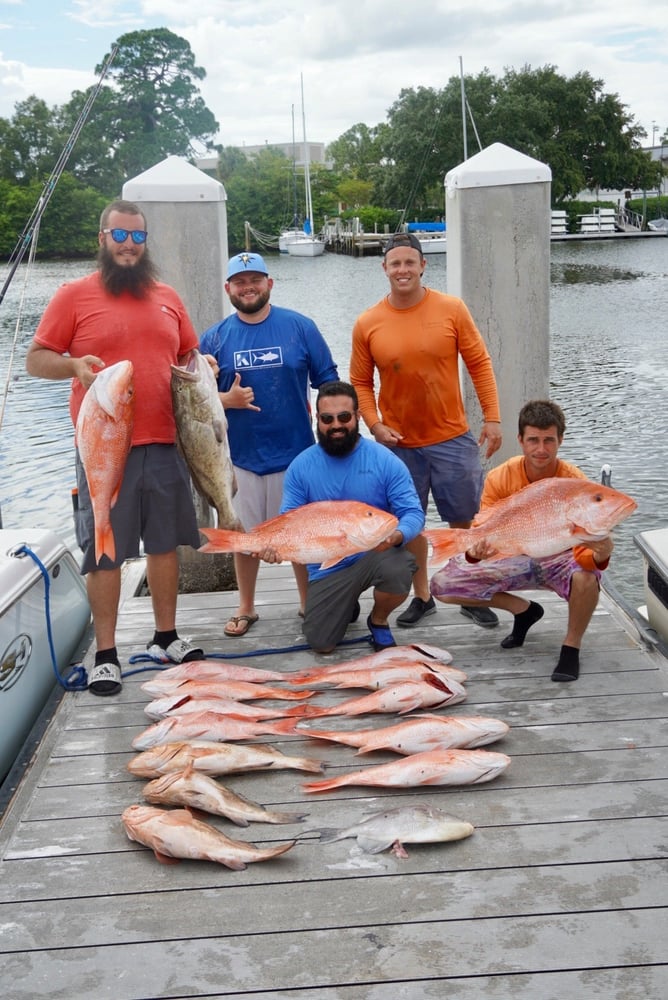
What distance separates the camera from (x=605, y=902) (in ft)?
9.39

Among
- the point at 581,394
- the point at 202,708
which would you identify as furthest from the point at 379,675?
the point at 581,394

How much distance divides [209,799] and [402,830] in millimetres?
656

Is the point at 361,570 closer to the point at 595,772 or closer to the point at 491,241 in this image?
the point at 595,772

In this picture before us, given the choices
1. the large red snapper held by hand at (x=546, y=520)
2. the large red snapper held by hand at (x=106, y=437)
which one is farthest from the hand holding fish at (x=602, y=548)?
the large red snapper held by hand at (x=106, y=437)

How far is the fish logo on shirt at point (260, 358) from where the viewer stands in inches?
195

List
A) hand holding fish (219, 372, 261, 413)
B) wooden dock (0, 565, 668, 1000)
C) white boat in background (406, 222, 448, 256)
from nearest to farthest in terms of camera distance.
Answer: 1. wooden dock (0, 565, 668, 1000)
2. hand holding fish (219, 372, 261, 413)
3. white boat in background (406, 222, 448, 256)

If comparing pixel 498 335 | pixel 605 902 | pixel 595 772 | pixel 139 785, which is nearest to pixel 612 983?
pixel 605 902

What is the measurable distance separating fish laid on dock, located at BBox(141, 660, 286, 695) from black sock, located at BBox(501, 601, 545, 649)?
3.67 ft

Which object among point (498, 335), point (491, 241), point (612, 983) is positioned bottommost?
point (612, 983)

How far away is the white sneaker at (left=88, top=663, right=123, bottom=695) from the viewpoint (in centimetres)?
448

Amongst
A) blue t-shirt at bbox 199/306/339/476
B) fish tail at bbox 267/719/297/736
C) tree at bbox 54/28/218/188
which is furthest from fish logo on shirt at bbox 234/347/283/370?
tree at bbox 54/28/218/188

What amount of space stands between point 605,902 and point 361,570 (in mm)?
2154

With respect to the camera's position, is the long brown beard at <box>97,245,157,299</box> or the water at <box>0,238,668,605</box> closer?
the long brown beard at <box>97,245,157,299</box>

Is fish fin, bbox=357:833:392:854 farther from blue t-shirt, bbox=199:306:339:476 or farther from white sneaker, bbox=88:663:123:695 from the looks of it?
blue t-shirt, bbox=199:306:339:476
